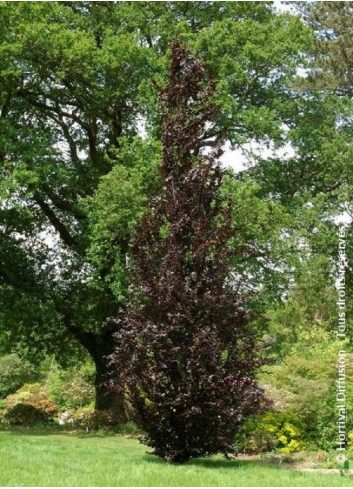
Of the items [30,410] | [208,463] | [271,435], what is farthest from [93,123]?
[208,463]

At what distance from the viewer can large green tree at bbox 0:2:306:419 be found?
16.0 metres

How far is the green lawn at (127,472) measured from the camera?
791 cm

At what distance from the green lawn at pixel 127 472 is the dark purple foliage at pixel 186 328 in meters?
0.58

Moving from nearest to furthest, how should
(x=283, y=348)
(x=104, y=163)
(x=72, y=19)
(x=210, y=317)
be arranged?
(x=210, y=317), (x=72, y=19), (x=104, y=163), (x=283, y=348)

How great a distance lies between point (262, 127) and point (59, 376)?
15300 millimetres

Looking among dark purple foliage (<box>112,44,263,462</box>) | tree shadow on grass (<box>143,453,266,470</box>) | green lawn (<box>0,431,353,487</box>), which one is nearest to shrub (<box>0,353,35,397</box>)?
green lawn (<box>0,431,353,487</box>)

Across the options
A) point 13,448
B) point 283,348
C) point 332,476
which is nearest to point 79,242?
point 13,448

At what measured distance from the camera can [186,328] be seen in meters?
9.88

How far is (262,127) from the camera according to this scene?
16.7m

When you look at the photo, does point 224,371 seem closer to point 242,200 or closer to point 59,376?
point 242,200

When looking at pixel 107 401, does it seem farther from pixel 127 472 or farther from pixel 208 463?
pixel 127 472

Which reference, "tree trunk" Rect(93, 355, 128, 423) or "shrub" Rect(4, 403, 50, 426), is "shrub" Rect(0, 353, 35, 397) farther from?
"tree trunk" Rect(93, 355, 128, 423)

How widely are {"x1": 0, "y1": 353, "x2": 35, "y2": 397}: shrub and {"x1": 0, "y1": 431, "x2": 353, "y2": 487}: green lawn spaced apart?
59.9 feet

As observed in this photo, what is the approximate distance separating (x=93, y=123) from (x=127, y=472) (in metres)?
13.9
